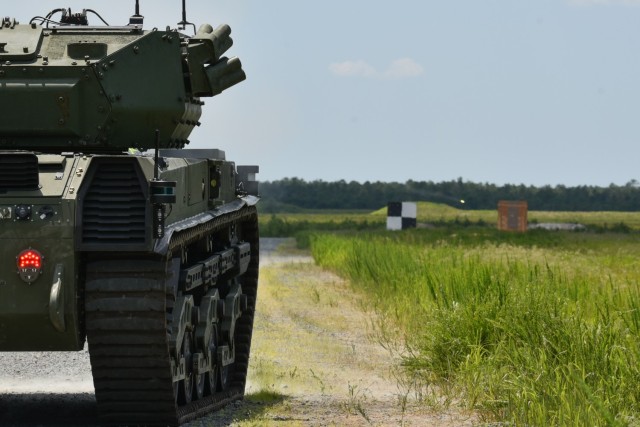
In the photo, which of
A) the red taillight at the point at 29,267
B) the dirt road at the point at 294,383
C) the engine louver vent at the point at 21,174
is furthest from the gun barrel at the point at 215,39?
the red taillight at the point at 29,267

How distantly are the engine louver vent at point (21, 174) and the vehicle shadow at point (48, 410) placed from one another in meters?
1.73

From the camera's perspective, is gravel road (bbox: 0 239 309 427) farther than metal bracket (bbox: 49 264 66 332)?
Yes

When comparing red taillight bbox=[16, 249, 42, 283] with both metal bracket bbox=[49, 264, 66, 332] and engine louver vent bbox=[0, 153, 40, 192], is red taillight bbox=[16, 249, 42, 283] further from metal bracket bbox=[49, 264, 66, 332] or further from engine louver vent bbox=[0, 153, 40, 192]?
engine louver vent bbox=[0, 153, 40, 192]

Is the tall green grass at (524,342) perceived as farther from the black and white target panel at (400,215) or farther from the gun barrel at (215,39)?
the black and white target panel at (400,215)

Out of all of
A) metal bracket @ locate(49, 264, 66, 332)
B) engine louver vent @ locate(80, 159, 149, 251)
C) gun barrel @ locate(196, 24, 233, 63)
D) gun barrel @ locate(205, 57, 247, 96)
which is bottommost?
metal bracket @ locate(49, 264, 66, 332)

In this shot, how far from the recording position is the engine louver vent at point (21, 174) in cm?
890

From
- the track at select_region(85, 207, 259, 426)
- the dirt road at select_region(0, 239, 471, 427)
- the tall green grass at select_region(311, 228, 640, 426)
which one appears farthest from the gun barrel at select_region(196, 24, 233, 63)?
the tall green grass at select_region(311, 228, 640, 426)

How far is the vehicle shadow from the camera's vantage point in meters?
10.0

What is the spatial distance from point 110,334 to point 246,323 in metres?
3.44

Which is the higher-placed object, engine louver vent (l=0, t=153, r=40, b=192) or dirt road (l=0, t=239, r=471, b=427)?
engine louver vent (l=0, t=153, r=40, b=192)

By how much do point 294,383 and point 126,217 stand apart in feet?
11.4

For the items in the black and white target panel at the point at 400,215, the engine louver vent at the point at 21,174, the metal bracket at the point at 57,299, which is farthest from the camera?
the black and white target panel at the point at 400,215

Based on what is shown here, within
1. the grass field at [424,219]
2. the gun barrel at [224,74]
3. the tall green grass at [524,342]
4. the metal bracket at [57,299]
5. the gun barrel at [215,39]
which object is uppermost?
the gun barrel at [215,39]

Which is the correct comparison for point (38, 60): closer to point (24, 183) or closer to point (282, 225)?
point (24, 183)
